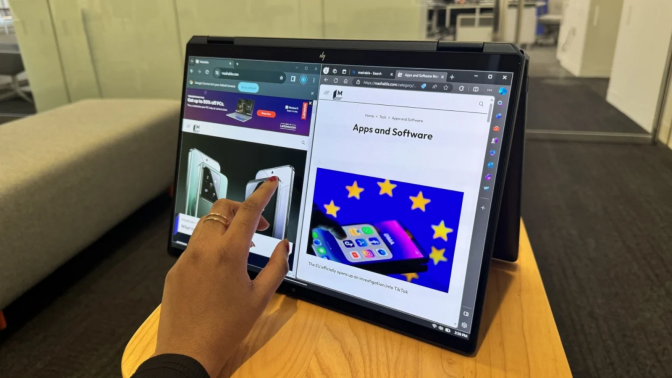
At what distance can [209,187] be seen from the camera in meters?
0.65

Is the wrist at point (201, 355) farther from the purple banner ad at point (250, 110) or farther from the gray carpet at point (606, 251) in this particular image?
the gray carpet at point (606, 251)

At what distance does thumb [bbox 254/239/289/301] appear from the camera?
1.57 feet

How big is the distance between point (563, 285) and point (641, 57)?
2333 mm

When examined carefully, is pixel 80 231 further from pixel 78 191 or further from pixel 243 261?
pixel 243 261

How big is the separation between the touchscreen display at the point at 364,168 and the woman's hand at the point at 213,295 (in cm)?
11

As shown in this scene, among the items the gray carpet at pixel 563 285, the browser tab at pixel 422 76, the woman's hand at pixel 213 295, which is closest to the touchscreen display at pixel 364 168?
the browser tab at pixel 422 76

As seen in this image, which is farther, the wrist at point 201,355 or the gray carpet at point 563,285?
the gray carpet at point 563,285

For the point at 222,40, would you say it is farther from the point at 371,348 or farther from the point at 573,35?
the point at 573,35

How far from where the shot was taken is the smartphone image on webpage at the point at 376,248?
52 cm

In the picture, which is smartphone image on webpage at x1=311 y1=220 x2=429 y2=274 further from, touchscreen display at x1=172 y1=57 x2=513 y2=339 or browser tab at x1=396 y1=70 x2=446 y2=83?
browser tab at x1=396 y1=70 x2=446 y2=83

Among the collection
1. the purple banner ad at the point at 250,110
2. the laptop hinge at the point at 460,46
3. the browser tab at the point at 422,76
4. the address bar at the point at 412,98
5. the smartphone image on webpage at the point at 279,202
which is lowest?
the smartphone image on webpage at the point at 279,202

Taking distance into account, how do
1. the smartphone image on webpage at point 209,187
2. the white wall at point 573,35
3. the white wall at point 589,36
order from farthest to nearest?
the white wall at point 573,35
the white wall at point 589,36
the smartphone image on webpage at point 209,187

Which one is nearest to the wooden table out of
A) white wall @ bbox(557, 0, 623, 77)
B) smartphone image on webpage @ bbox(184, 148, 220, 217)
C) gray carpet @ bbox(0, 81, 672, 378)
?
smartphone image on webpage @ bbox(184, 148, 220, 217)

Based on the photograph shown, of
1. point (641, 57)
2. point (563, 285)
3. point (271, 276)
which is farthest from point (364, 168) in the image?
point (641, 57)
